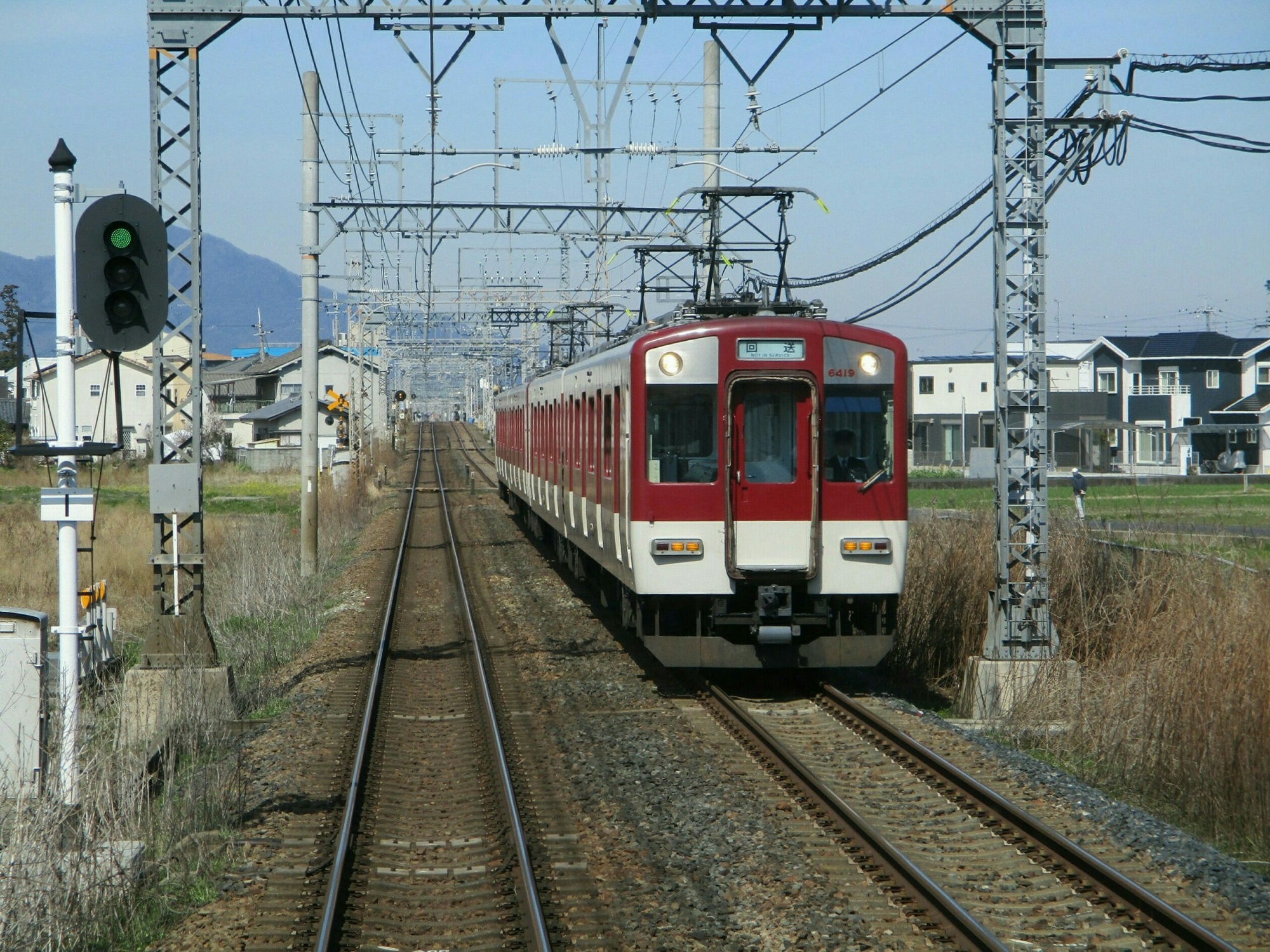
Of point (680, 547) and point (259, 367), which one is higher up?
point (259, 367)

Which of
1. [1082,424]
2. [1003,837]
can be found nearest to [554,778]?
[1003,837]

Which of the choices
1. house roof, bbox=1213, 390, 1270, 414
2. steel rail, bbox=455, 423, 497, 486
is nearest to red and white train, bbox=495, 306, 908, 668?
steel rail, bbox=455, 423, 497, 486

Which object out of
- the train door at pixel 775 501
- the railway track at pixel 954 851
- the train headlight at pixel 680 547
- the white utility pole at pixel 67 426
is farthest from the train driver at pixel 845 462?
the white utility pole at pixel 67 426

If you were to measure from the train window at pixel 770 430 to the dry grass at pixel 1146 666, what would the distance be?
249cm

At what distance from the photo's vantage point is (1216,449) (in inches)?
1880

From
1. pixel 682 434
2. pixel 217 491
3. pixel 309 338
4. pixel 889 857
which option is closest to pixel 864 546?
pixel 682 434

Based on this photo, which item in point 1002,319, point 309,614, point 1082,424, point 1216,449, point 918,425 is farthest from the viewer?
point 918,425

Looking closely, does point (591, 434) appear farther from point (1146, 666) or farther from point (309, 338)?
point (309, 338)

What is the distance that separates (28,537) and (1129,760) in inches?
806

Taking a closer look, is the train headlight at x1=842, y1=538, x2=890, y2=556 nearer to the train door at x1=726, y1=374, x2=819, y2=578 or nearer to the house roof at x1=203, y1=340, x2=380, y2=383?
the train door at x1=726, y1=374, x2=819, y2=578

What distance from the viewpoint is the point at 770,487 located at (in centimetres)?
943

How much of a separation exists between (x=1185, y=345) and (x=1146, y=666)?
48.2m

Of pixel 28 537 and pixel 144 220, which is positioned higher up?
pixel 144 220

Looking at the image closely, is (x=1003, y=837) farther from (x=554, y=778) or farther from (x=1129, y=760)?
(x=554, y=778)
